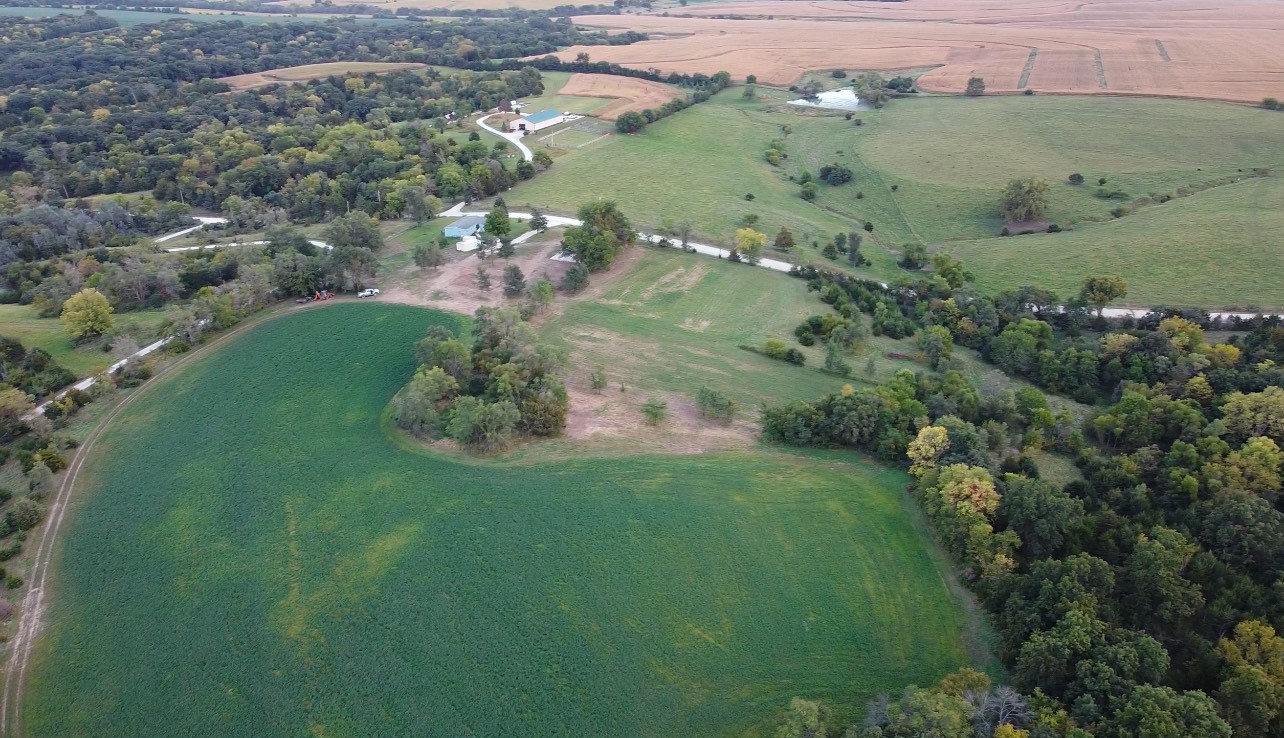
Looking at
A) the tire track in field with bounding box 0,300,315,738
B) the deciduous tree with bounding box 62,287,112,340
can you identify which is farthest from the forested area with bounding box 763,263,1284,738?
the deciduous tree with bounding box 62,287,112,340

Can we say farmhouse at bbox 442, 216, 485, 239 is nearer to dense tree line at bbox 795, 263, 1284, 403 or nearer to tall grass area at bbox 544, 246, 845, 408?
tall grass area at bbox 544, 246, 845, 408

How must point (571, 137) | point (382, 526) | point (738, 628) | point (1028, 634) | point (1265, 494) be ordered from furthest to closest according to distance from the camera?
point (571, 137) → point (382, 526) → point (1265, 494) → point (738, 628) → point (1028, 634)

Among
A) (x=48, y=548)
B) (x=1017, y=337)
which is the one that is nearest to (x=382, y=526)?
(x=48, y=548)

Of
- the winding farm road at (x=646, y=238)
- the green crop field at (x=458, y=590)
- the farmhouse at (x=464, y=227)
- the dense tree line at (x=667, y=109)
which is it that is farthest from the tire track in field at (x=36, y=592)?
the dense tree line at (x=667, y=109)

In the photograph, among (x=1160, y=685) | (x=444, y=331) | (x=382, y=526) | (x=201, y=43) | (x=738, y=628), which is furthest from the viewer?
(x=201, y=43)

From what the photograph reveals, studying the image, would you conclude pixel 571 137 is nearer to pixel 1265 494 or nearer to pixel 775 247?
pixel 775 247
